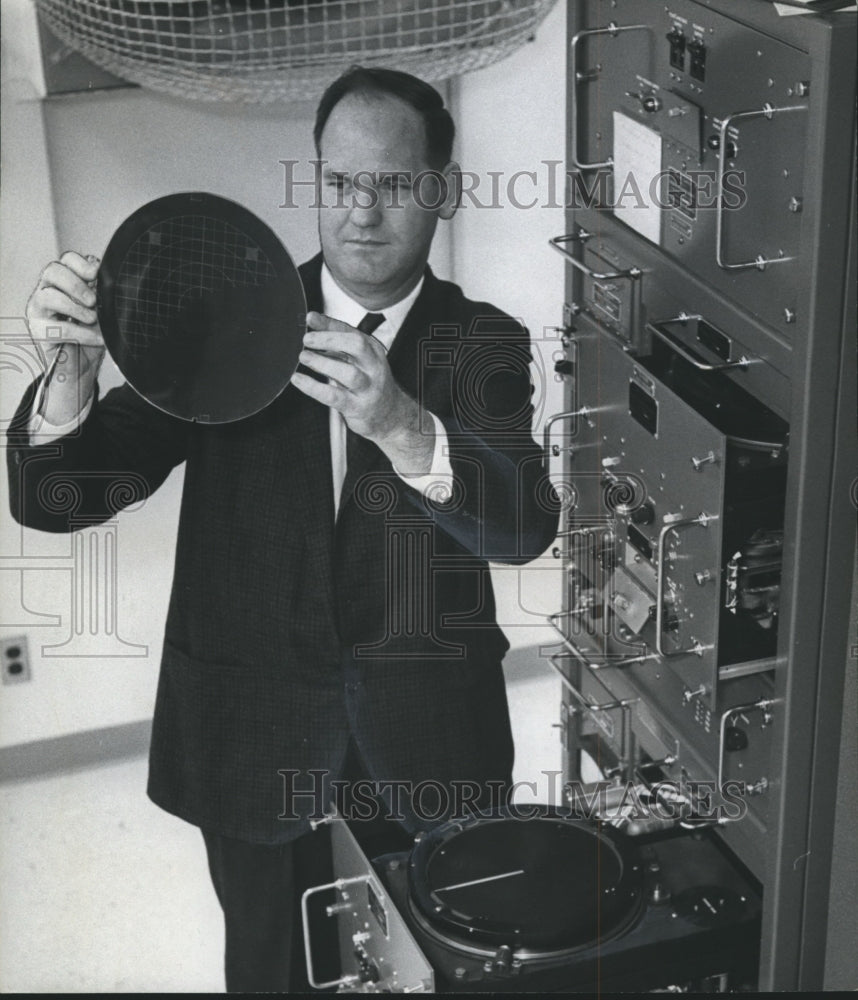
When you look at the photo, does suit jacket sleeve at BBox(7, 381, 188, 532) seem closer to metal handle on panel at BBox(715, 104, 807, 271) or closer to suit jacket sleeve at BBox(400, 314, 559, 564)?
suit jacket sleeve at BBox(400, 314, 559, 564)

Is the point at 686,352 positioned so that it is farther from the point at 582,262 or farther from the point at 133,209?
the point at 133,209

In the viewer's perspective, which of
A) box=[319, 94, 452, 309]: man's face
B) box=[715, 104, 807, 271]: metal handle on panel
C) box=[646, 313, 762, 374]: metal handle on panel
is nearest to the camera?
box=[715, 104, 807, 271]: metal handle on panel

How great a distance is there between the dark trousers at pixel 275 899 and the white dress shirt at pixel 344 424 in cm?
42

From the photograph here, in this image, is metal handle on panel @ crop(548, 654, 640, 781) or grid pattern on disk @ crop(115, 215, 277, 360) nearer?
grid pattern on disk @ crop(115, 215, 277, 360)

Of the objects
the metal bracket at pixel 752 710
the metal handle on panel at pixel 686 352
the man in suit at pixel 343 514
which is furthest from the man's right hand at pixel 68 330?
the metal bracket at pixel 752 710

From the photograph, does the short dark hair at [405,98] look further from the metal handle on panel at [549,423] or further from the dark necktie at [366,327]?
the metal handle on panel at [549,423]

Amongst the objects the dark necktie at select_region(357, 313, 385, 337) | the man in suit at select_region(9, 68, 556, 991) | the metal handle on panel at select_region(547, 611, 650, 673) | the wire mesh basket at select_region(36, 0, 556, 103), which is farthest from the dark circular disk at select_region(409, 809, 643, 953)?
the wire mesh basket at select_region(36, 0, 556, 103)

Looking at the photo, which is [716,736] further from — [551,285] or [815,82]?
[815,82]

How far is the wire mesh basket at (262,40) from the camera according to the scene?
196 centimetres

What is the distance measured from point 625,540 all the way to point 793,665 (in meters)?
0.37

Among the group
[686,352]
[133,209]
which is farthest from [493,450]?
[133,209]

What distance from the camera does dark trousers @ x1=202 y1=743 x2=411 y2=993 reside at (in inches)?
88.3

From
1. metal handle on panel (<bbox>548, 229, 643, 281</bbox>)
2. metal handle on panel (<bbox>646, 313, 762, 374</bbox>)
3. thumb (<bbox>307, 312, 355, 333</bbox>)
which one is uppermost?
→ metal handle on panel (<bbox>548, 229, 643, 281</bbox>)

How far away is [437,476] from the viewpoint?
6.87ft
